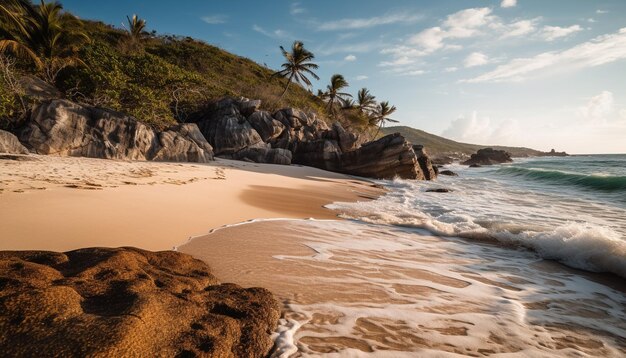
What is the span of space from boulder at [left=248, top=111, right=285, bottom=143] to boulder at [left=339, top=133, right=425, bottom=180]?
6769 mm

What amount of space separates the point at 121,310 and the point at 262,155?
60.4 ft

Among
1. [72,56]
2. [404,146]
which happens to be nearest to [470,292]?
[404,146]

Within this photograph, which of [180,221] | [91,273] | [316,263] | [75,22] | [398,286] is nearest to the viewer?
[91,273]

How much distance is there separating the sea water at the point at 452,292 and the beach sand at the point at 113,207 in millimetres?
1526

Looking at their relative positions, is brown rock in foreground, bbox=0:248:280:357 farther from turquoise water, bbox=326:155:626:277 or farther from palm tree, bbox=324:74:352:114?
palm tree, bbox=324:74:352:114

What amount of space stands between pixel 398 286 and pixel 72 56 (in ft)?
69.2

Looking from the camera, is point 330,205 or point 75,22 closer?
point 330,205

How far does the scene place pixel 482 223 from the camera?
24.1ft

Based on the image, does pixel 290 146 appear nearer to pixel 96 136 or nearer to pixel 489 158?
pixel 96 136

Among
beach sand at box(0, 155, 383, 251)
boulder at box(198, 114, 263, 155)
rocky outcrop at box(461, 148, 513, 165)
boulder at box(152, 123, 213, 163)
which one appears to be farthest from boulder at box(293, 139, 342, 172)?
rocky outcrop at box(461, 148, 513, 165)

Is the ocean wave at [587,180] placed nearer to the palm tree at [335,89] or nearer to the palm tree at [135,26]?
the palm tree at [335,89]

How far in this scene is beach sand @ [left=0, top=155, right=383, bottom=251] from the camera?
11.3 feet

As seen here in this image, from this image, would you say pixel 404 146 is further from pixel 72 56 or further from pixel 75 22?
pixel 75 22

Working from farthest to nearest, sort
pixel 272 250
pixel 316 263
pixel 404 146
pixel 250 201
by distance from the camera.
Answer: pixel 404 146 → pixel 250 201 → pixel 272 250 → pixel 316 263
